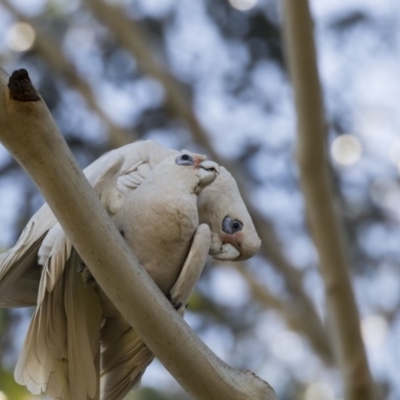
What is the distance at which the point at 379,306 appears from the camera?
5.66 metres

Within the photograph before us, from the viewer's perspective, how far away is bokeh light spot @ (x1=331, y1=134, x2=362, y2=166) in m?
5.55

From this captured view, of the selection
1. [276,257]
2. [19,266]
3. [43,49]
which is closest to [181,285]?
[19,266]

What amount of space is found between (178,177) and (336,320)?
1134 mm

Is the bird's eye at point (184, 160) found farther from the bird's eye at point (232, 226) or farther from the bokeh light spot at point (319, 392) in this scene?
the bokeh light spot at point (319, 392)

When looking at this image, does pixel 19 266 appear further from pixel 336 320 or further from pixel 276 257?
pixel 276 257

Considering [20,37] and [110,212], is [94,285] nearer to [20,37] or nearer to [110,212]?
[110,212]

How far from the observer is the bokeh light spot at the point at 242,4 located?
5414mm

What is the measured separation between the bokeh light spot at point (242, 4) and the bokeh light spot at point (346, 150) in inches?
42.3

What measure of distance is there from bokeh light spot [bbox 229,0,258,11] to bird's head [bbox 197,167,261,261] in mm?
3621

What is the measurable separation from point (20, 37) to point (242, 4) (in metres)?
1.49

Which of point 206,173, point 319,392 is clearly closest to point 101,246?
point 206,173

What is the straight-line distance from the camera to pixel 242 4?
5.50m

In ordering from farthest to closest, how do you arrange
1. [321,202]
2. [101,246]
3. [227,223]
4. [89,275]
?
[321,202], [227,223], [89,275], [101,246]

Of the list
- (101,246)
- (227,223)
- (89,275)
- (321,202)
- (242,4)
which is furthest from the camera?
(242,4)
